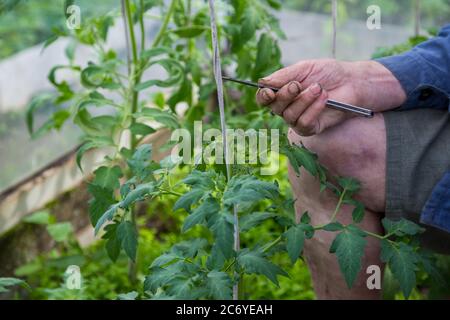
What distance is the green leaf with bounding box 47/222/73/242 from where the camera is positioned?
184cm

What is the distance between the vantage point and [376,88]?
1289mm

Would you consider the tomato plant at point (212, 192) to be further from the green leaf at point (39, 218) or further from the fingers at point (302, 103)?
the green leaf at point (39, 218)

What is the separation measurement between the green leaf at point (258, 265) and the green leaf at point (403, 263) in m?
0.20

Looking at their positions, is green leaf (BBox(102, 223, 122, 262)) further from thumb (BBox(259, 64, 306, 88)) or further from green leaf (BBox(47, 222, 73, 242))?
green leaf (BBox(47, 222, 73, 242))

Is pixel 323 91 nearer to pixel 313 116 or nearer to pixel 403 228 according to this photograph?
pixel 313 116

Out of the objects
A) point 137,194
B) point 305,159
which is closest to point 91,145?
point 137,194

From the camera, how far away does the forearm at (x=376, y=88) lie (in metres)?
1.28

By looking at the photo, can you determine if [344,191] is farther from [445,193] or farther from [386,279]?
[386,279]

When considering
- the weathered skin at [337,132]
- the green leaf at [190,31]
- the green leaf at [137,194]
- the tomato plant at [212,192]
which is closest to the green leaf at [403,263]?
the tomato plant at [212,192]

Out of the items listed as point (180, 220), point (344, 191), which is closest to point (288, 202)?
point (344, 191)

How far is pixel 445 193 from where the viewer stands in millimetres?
1182

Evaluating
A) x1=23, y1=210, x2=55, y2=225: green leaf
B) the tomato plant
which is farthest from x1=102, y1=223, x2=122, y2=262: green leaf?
x1=23, y1=210, x2=55, y2=225: green leaf

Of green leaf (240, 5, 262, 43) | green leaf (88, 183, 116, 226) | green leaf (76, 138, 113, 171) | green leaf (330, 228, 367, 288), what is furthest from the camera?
green leaf (240, 5, 262, 43)

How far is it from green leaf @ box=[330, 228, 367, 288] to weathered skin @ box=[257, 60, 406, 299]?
184mm
